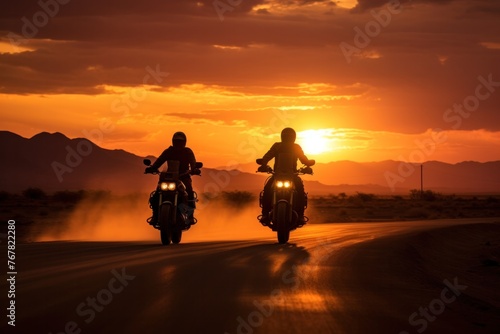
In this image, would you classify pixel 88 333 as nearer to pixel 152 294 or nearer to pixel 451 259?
pixel 152 294

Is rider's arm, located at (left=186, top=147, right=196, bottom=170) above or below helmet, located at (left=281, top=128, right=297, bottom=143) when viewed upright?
below

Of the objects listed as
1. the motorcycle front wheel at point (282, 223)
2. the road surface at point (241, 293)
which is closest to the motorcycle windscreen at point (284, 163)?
the motorcycle front wheel at point (282, 223)

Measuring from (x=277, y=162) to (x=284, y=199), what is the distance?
3.78 ft

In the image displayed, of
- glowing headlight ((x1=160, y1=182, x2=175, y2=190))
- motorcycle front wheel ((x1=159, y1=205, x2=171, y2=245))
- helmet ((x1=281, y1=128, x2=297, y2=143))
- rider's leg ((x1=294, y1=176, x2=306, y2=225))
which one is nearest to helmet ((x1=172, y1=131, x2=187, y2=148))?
glowing headlight ((x1=160, y1=182, x2=175, y2=190))

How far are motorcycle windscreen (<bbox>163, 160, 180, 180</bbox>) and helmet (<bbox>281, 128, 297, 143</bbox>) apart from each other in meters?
2.78

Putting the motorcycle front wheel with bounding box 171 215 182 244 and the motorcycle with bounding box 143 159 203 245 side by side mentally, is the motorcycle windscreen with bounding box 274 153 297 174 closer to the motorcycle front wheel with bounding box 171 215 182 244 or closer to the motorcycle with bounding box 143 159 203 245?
the motorcycle with bounding box 143 159 203 245

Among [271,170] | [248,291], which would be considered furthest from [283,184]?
[248,291]

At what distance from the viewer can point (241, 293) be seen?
10.9 m

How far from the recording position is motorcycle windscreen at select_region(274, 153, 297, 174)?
21234 mm

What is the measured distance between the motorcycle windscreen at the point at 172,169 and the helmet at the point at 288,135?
278cm

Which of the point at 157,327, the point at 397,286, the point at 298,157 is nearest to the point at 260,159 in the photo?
the point at 298,157

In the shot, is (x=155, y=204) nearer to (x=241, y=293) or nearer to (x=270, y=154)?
(x=270, y=154)

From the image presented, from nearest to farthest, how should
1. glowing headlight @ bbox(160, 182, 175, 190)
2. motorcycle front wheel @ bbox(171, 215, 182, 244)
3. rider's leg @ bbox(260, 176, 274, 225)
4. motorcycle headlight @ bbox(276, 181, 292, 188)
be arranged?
1. glowing headlight @ bbox(160, 182, 175, 190)
2. motorcycle front wheel @ bbox(171, 215, 182, 244)
3. motorcycle headlight @ bbox(276, 181, 292, 188)
4. rider's leg @ bbox(260, 176, 274, 225)

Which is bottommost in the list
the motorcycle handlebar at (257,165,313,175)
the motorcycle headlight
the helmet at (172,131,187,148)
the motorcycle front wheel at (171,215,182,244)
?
the motorcycle front wheel at (171,215,182,244)
